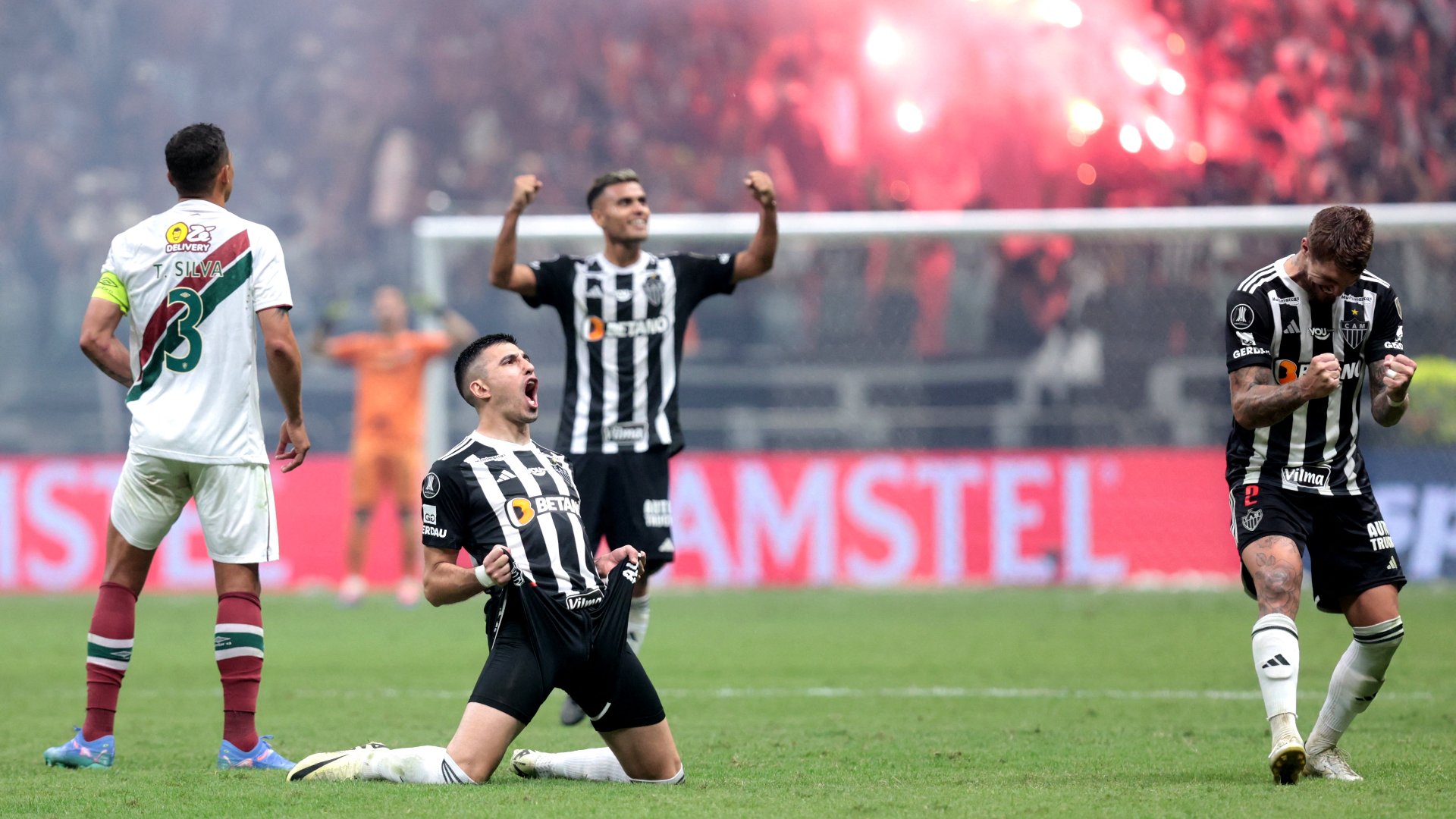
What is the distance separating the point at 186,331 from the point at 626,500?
1.99 m

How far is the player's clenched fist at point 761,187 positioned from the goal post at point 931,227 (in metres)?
6.75

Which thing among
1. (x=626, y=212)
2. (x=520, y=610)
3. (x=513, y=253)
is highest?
(x=626, y=212)

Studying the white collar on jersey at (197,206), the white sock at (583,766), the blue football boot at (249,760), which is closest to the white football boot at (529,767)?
the white sock at (583,766)

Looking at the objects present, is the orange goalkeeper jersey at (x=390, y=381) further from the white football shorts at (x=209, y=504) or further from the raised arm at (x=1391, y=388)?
the raised arm at (x=1391, y=388)

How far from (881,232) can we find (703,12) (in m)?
6.95

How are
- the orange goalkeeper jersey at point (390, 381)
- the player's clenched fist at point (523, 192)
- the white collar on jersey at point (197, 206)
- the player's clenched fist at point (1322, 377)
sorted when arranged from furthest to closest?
the orange goalkeeper jersey at point (390, 381), the player's clenched fist at point (523, 192), the white collar on jersey at point (197, 206), the player's clenched fist at point (1322, 377)

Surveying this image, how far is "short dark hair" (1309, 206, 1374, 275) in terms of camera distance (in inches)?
189

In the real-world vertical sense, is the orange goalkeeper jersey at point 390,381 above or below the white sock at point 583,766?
above

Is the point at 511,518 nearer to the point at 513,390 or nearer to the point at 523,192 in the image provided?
the point at 513,390

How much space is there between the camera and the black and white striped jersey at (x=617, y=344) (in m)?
6.85

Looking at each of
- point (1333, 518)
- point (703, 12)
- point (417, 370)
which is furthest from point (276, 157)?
point (1333, 518)

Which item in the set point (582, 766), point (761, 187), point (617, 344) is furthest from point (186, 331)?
point (761, 187)

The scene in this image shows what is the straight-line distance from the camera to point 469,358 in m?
5.18

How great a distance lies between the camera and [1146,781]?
4.91 m
